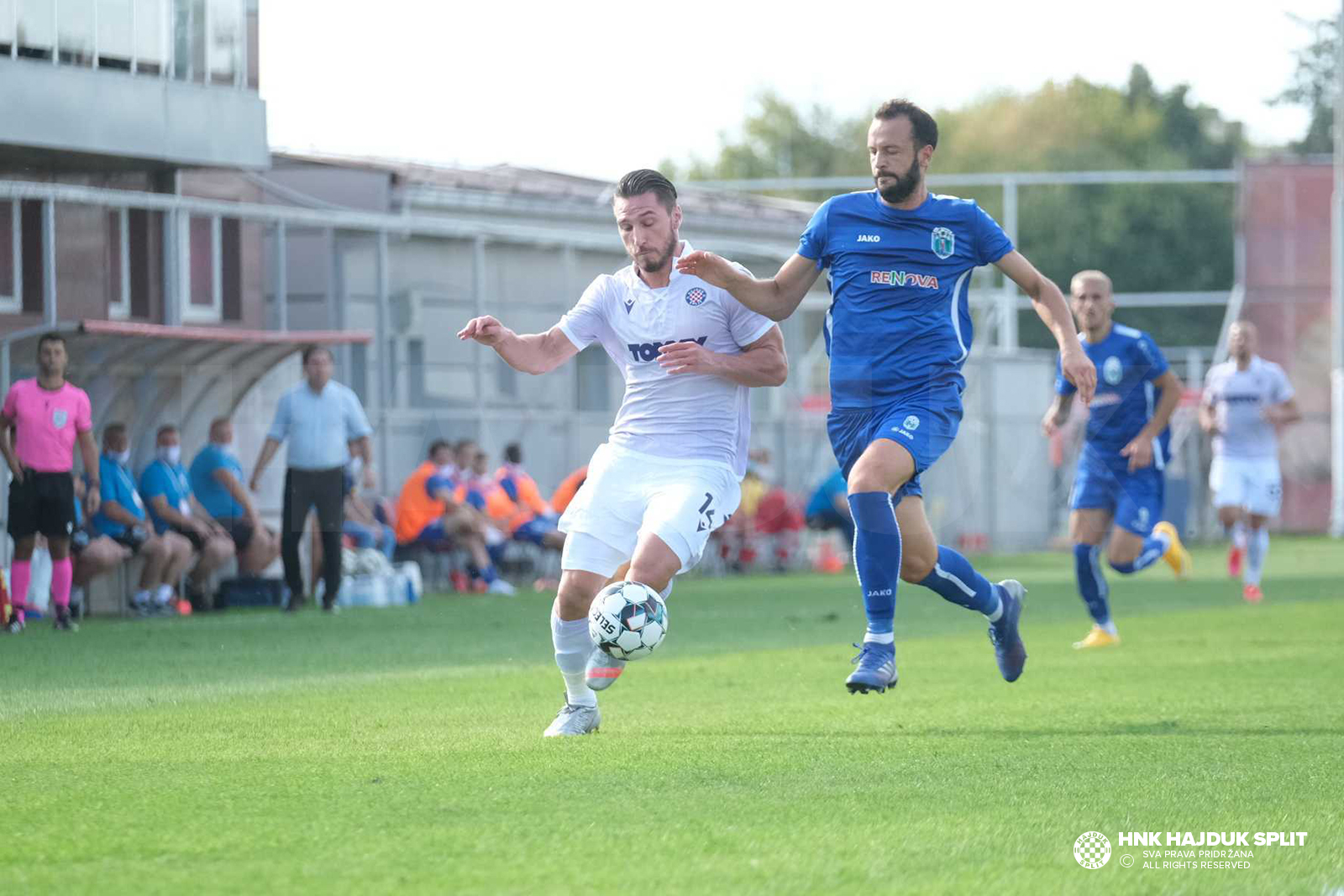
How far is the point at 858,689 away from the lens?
7.66 m

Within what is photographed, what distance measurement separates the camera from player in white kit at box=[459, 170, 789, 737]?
7551 millimetres

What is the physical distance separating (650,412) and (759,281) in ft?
2.27

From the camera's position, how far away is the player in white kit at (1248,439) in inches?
723

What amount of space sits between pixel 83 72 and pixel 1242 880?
16596 mm

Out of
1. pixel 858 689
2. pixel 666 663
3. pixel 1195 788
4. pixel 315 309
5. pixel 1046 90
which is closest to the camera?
pixel 1195 788

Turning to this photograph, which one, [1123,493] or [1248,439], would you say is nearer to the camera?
[1123,493]

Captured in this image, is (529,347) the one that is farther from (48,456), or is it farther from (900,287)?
(48,456)

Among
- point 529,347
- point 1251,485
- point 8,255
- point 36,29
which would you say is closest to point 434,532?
point 8,255

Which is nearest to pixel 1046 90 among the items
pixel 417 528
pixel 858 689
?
pixel 417 528

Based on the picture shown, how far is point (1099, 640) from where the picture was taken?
41.8 feet

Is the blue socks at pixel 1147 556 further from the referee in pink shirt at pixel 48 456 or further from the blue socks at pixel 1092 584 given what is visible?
the referee in pink shirt at pixel 48 456

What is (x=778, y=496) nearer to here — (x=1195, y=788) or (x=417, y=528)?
(x=417, y=528)

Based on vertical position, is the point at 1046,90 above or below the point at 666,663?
above

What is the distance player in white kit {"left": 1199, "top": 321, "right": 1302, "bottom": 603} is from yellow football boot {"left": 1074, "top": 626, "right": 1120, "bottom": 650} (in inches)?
232
